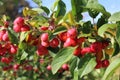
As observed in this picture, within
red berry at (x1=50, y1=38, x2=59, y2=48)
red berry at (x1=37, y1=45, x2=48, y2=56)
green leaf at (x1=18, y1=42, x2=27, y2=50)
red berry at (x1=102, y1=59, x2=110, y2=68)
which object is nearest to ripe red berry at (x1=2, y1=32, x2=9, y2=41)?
green leaf at (x1=18, y1=42, x2=27, y2=50)

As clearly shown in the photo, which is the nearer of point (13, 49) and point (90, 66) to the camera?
point (90, 66)

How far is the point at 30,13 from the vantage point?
5.45ft

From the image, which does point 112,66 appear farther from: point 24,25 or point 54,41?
point 24,25

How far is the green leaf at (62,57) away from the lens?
137cm

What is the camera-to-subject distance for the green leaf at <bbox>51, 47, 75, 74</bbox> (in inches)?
54.1

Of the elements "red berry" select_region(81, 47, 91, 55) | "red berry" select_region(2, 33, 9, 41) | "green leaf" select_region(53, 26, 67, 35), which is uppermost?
"green leaf" select_region(53, 26, 67, 35)

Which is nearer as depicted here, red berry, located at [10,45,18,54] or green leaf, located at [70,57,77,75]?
green leaf, located at [70,57,77,75]

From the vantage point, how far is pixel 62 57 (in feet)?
4.58

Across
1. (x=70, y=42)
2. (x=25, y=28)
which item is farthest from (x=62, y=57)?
(x=25, y=28)

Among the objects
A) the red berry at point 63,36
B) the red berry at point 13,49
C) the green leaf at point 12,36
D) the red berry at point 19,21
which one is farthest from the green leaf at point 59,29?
the red berry at point 13,49

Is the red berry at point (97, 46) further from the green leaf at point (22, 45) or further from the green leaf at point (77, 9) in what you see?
the green leaf at point (22, 45)

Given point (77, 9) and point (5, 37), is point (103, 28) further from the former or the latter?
point (5, 37)

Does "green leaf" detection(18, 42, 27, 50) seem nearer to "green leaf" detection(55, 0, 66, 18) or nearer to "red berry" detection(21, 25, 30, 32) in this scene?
"red berry" detection(21, 25, 30, 32)

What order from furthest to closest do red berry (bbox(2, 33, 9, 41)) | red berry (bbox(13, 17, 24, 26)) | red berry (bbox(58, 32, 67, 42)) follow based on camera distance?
red berry (bbox(2, 33, 9, 41)) < red berry (bbox(13, 17, 24, 26)) < red berry (bbox(58, 32, 67, 42))
